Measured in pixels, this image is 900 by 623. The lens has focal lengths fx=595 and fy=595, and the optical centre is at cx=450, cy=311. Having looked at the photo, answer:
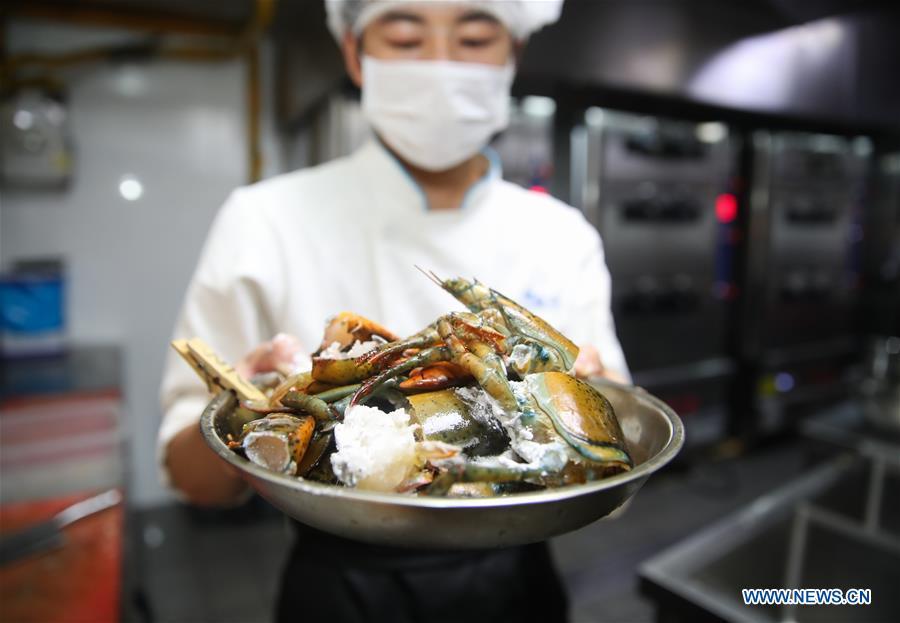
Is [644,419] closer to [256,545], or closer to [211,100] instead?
[211,100]

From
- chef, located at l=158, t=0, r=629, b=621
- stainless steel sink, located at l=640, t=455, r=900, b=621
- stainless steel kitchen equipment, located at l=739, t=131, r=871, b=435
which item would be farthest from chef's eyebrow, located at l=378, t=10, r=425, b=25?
stainless steel kitchen equipment, located at l=739, t=131, r=871, b=435

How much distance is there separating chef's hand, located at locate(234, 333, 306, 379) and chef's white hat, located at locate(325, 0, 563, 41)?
600mm

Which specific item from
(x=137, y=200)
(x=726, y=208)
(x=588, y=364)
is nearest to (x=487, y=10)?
(x=588, y=364)

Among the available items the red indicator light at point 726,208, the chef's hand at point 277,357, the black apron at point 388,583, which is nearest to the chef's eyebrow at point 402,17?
the chef's hand at point 277,357

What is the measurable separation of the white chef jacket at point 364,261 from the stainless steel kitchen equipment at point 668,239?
61.0 inches

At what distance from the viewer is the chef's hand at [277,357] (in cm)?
72

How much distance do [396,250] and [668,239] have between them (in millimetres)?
2233

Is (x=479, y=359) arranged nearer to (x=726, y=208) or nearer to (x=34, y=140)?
(x=34, y=140)

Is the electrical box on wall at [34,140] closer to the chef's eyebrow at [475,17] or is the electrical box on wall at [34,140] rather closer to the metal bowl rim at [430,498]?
the chef's eyebrow at [475,17]

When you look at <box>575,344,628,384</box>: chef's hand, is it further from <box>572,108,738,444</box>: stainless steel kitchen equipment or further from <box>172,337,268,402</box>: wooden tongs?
<box>572,108,738,444</box>: stainless steel kitchen equipment

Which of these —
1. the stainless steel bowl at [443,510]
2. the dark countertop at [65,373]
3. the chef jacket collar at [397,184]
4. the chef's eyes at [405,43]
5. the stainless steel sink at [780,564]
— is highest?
the chef's eyes at [405,43]

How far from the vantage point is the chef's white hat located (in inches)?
39.0

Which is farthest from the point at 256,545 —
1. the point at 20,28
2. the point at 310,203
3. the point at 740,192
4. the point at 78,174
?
the point at 740,192

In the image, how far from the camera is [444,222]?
1139mm
